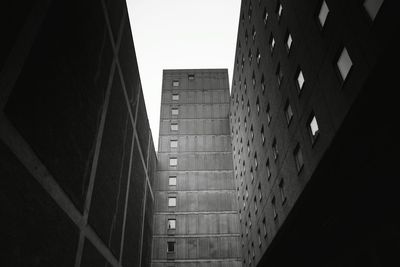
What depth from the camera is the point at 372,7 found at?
966cm

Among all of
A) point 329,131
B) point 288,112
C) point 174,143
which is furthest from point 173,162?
point 329,131

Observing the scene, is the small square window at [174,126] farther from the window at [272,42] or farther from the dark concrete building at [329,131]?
the window at [272,42]

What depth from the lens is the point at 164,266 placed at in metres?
35.4

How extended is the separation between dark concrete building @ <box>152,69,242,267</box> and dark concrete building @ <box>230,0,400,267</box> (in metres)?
14.2

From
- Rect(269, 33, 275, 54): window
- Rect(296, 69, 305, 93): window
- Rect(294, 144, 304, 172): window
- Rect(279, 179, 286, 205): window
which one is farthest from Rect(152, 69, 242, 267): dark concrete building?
Rect(296, 69, 305, 93): window

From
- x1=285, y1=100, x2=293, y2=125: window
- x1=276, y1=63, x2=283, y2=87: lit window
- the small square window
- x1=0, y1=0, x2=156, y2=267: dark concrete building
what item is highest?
the small square window

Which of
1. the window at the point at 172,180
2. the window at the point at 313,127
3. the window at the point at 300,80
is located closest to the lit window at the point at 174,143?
the window at the point at 172,180

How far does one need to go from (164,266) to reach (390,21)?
33058 millimetres

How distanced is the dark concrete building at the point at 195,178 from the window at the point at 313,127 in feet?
81.3

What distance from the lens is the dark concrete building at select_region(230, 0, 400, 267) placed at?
9266mm

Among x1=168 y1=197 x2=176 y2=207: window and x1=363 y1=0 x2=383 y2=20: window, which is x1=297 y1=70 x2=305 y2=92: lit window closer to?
x1=363 y1=0 x2=383 y2=20: window

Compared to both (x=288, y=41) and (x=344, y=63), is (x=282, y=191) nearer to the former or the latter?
(x=288, y=41)

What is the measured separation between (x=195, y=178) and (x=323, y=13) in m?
30.2

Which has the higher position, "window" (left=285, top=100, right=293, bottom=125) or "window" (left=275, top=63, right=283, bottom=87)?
"window" (left=275, top=63, right=283, bottom=87)
